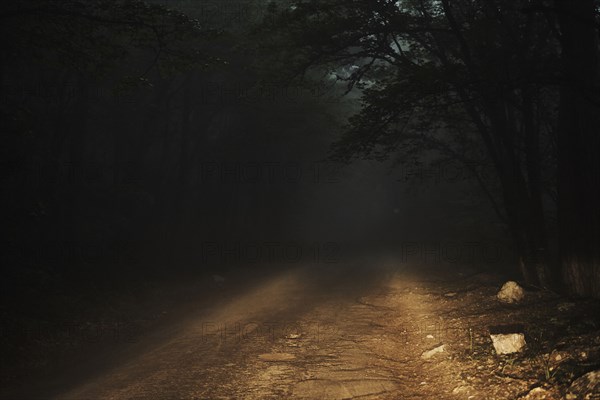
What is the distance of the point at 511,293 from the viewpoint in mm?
8797

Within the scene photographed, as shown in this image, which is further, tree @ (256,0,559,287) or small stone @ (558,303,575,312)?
tree @ (256,0,559,287)

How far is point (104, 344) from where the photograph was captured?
28.4 feet

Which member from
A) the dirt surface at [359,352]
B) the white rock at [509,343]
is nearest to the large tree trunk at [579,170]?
the dirt surface at [359,352]

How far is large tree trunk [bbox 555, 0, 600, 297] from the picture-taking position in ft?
24.8

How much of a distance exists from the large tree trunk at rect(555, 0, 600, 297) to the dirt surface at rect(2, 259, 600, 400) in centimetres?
80

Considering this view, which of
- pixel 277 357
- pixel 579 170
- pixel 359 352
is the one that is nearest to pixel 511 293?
pixel 579 170

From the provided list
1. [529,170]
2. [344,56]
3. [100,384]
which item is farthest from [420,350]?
[344,56]

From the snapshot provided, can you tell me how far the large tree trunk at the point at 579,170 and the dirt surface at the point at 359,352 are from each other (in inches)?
31.5

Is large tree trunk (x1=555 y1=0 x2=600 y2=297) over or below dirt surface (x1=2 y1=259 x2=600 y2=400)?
over

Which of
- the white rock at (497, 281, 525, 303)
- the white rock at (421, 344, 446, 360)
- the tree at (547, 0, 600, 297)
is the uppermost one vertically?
the tree at (547, 0, 600, 297)

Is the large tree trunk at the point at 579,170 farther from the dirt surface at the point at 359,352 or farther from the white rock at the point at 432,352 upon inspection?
the white rock at the point at 432,352

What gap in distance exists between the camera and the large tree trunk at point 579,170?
7.57m

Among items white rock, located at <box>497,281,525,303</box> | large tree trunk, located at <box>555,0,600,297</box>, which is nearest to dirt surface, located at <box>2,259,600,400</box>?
white rock, located at <box>497,281,525,303</box>

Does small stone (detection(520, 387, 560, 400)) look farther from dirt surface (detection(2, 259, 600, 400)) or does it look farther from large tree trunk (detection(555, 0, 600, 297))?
large tree trunk (detection(555, 0, 600, 297))
